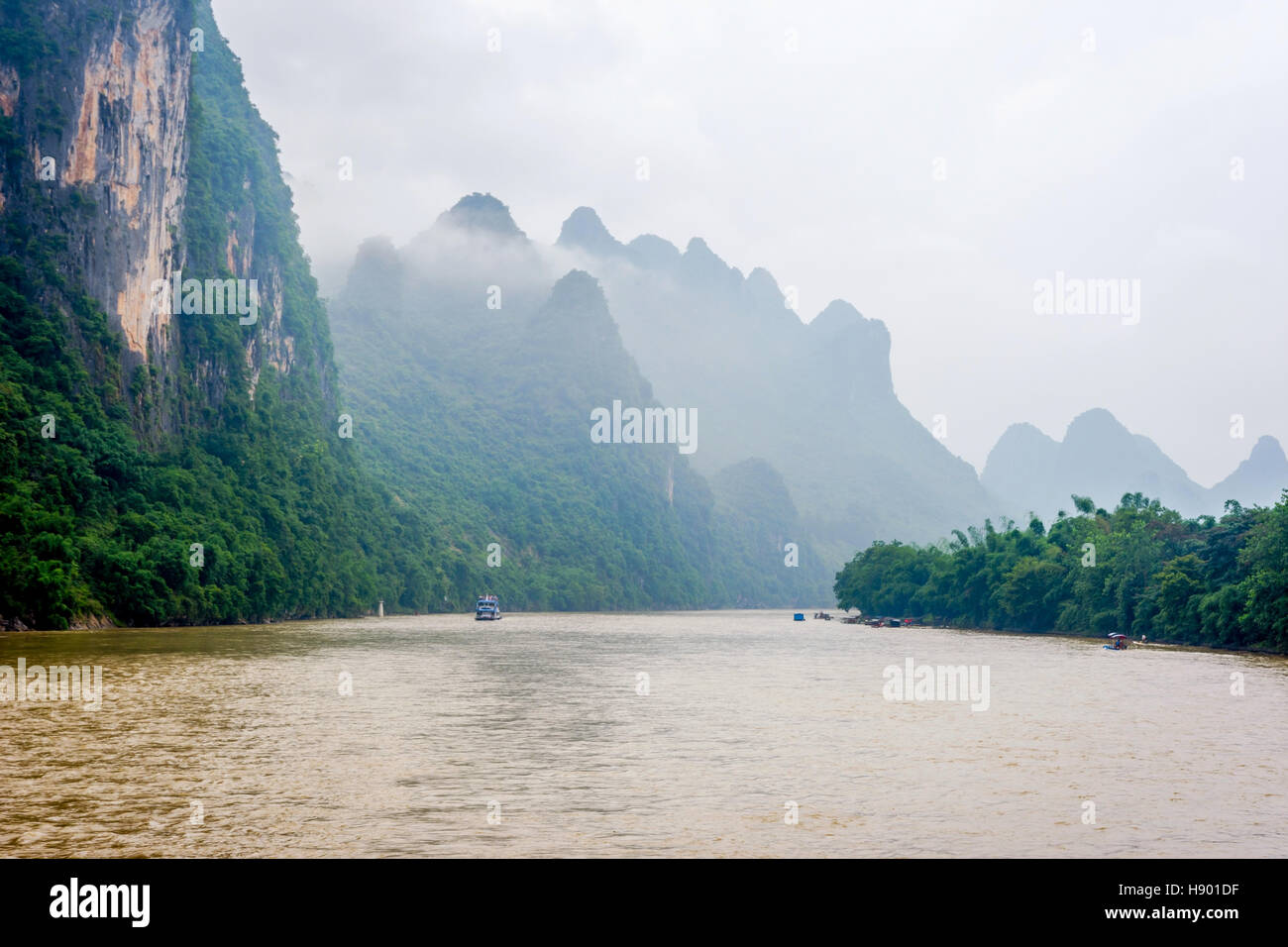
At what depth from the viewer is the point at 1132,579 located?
69938mm

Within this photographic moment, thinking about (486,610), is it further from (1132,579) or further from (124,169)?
(1132,579)

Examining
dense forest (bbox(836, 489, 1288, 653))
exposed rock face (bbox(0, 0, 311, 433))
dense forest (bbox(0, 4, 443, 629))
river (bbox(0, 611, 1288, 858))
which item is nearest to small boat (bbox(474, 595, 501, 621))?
dense forest (bbox(0, 4, 443, 629))

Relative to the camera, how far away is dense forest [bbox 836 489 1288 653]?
55.4 metres

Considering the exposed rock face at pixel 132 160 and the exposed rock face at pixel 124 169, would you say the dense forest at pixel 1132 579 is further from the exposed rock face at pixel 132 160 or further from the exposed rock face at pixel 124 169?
the exposed rock face at pixel 132 160

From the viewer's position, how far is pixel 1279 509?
5597 centimetres

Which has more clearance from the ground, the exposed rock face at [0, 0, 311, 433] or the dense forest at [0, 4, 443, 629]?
the exposed rock face at [0, 0, 311, 433]

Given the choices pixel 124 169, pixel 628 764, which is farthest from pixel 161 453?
pixel 628 764

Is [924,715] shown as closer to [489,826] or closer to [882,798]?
[882,798]

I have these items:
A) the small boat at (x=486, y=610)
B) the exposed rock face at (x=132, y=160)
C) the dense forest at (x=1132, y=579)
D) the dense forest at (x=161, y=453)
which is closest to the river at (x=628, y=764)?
the dense forest at (x=1132, y=579)

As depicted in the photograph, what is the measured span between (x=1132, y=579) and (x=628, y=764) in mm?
58154

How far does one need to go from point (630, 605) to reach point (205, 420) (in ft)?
286

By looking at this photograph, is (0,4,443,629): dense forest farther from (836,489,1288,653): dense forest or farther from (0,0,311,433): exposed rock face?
(836,489,1288,653): dense forest

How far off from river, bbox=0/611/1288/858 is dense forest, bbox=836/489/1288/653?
15536 millimetres
